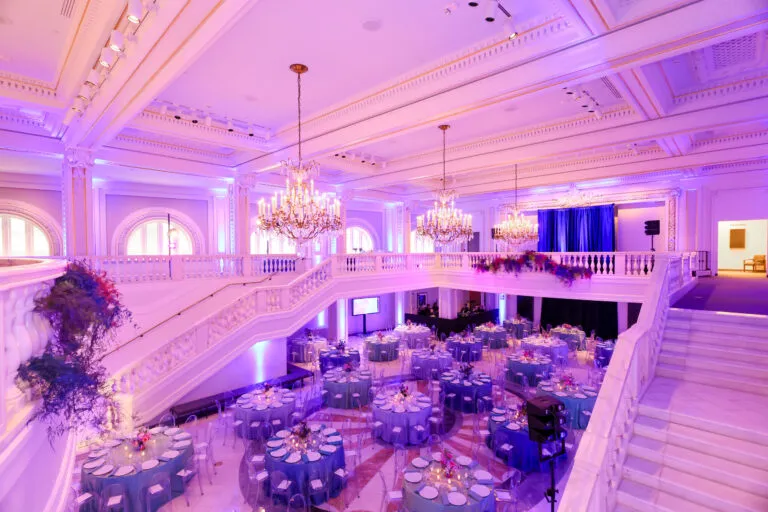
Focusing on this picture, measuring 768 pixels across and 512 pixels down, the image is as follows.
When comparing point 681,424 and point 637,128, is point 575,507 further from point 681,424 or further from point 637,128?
point 637,128

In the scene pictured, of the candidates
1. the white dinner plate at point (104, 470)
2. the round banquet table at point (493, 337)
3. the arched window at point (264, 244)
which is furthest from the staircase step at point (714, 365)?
the arched window at point (264, 244)

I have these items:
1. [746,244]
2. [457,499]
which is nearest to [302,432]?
[457,499]

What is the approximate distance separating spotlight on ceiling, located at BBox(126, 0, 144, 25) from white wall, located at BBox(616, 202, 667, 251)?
14317 mm

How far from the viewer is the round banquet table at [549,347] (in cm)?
1048

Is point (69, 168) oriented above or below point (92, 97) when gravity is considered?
below

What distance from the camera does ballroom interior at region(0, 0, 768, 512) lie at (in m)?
3.42

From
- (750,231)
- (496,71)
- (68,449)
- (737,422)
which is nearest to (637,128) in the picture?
(496,71)

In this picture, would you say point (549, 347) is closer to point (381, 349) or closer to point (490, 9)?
point (381, 349)

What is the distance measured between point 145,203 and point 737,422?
13.1 metres

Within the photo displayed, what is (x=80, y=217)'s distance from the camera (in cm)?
800

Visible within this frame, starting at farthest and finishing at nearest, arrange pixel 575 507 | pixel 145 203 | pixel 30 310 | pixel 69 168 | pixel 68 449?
pixel 145 203 → pixel 69 168 → pixel 68 449 → pixel 575 507 → pixel 30 310

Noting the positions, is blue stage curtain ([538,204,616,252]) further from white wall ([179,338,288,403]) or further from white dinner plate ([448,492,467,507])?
white dinner plate ([448,492,467,507])

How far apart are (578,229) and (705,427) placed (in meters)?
11.5

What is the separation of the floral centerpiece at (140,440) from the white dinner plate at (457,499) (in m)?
4.04
